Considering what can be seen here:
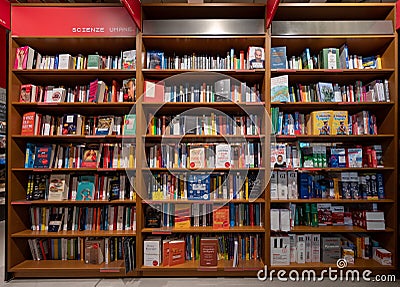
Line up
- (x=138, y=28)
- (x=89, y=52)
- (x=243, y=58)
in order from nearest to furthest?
(x=138, y=28), (x=243, y=58), (x=89, y=52)

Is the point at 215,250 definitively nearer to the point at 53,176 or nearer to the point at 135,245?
the point at 135,245

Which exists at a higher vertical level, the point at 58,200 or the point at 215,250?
the point at 58,200

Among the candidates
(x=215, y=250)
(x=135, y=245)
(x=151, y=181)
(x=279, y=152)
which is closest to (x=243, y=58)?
(x=279, y=152)

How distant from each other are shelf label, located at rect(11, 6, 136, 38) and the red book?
2.66 ft

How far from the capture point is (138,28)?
103 inches

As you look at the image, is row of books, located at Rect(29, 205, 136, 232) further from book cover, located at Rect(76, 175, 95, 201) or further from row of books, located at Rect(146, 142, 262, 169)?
row of books, located at Rect(146, 142, 262, 169)

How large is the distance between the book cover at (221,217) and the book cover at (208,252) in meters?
0.17

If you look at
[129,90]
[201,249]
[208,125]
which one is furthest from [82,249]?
[208,125]

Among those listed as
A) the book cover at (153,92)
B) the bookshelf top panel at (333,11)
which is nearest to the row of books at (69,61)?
the book cover at (153,92)

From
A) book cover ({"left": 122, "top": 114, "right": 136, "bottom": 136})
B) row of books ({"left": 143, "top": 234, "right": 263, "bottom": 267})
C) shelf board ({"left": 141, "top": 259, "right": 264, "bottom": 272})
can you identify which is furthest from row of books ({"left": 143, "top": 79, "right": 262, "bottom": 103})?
shelf board ({"left": 141, "top": 259, "right": 264, "bottom": 272})

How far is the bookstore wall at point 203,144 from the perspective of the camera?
2.65m

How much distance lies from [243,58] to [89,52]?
5.74 feet

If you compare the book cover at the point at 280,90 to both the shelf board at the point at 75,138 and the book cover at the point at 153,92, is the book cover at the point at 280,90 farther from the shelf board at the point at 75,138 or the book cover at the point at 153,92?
the shelf board at the point at 75,138
